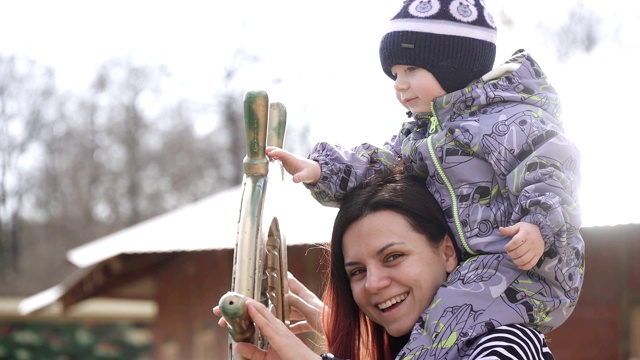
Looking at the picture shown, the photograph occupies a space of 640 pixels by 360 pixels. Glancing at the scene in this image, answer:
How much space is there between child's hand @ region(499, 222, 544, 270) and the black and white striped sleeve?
18cm

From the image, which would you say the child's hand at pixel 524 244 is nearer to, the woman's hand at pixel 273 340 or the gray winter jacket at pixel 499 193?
the gray winter jacket at pixel 499 193

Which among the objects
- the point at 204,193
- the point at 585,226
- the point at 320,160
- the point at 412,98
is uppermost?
the point at 412,98

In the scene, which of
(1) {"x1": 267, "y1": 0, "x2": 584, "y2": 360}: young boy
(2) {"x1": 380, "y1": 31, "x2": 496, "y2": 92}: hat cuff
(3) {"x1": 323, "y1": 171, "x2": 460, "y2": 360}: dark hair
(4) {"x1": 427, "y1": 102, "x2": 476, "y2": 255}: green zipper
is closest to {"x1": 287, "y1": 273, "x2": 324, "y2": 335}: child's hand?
(3) {"x1": 323, "y1": 171, "x2": 460, "y2": 360}: dark hair

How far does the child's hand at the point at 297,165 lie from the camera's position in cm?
209

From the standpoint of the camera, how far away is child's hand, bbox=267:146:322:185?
209 centimetres

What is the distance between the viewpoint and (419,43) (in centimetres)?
217

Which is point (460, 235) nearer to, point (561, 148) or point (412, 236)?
point (412, 236)

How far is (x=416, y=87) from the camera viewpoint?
7.20 feet

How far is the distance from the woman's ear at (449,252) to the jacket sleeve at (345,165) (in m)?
0.23

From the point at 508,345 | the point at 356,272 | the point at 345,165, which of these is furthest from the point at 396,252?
the point at 508,345

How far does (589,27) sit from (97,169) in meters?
13.9

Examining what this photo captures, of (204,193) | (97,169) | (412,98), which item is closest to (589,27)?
(204,193)

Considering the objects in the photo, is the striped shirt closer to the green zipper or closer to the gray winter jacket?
the gray winter jacket

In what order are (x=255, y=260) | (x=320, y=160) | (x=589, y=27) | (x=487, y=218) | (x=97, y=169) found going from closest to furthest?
(x=255, y=260) → (x=487, y=218) → (x=320, y=160) → (x=589, y=27) → (x=97, y=169)
